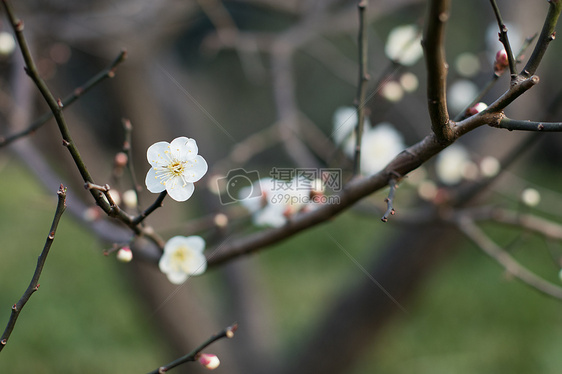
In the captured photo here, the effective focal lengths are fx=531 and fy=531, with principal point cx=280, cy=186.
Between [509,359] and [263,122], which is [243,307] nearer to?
[509,359]

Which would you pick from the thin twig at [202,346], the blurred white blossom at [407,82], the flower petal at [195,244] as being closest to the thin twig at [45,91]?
the thin twig at [202,346]

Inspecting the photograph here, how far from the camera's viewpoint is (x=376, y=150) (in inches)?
55.5

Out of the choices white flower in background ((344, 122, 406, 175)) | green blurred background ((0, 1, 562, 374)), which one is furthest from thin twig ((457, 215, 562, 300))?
white flower in background ((344, 122, 406, 175))

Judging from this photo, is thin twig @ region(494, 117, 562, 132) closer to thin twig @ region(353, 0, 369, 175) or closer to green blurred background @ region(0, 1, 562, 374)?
thin twig @ region(353, 0, 369, 175)

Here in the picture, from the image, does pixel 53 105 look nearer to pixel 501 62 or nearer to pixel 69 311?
pixel 501 62

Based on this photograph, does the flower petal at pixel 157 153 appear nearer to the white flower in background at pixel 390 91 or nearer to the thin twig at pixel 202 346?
the thin twig at pixel 202 346

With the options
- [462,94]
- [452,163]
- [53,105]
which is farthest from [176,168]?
[462,94]

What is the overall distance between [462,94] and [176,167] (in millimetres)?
1213

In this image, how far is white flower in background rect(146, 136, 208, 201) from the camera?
0.66 metres

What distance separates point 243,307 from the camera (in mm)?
2152

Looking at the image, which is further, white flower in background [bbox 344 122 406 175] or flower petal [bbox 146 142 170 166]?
white flower in background [bbox 344 122 406 175]

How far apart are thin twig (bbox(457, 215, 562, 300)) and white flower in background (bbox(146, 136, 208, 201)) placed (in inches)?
27.7

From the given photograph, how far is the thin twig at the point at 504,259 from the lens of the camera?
42.6 inches

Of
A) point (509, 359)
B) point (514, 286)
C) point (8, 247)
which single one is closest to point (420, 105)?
point (509, 359)
